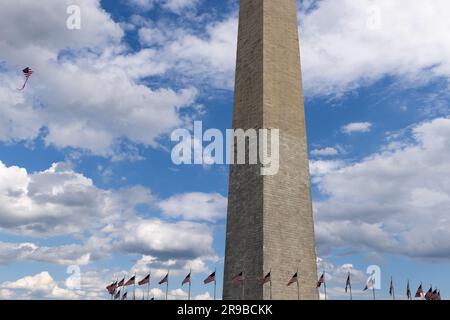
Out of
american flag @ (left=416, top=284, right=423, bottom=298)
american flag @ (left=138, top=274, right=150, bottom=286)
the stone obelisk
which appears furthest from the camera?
american flag @ (left=138, top=274, right=150, bottom=286)

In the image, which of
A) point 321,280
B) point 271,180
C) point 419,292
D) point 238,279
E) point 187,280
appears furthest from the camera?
point 419,292

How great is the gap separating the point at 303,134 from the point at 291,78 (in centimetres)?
395

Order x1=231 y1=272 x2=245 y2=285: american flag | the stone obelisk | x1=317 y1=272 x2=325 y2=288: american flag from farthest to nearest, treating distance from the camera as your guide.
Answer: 1. x1=317 y1=272 x2=325 y2=288: american flag
2. the stone obelisk
3. x1=231 y1=272 x2=245 y2=285: american flag

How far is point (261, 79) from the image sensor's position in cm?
3569

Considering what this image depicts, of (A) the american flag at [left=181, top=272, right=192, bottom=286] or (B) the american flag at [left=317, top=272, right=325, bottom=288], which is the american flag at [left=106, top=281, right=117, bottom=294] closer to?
(A) the american flag at [left=181, top=272, right=192, bottom=286]

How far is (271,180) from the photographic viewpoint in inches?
1323

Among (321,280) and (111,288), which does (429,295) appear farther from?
(111,288)

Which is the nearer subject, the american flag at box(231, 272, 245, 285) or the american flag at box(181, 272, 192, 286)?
the american flag at box(231, 272, 245, 285)

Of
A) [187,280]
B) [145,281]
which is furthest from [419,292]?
[145,281]

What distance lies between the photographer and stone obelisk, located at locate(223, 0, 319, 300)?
32.5m

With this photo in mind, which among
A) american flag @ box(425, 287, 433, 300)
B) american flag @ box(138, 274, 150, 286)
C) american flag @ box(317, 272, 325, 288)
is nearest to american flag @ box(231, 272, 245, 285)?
american flag @ box(317, 272, 325, 288)

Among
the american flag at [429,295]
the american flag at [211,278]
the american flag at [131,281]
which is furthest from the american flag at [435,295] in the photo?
the american flag at [131,281]

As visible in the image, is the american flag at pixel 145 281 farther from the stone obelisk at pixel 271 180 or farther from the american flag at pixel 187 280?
the stone obelisk at pixel 271 180
